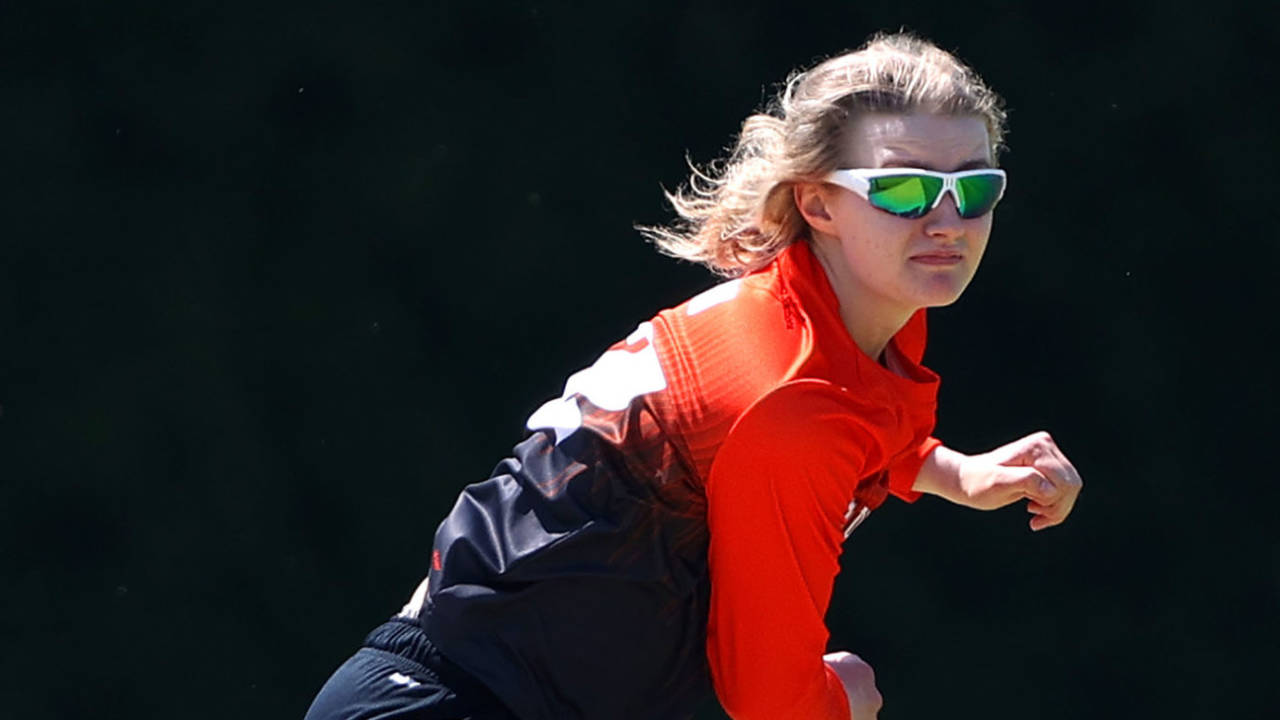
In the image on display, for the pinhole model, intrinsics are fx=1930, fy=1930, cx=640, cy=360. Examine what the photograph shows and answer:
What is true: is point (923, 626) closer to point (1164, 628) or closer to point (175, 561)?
point (1164, 628)

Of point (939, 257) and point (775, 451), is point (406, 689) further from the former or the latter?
point (939, 257)

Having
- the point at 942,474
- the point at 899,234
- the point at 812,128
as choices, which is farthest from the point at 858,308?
the point at 942,474

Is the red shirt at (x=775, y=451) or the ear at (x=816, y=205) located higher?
the ear at (x=816, y=205)

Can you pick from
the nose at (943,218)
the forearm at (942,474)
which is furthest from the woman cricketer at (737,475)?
the forearm at (942,474)

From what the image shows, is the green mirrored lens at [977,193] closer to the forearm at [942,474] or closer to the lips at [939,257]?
the lips at [939,257]

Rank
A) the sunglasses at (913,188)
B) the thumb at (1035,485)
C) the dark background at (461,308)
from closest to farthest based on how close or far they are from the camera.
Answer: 1. the sunglasses at (913,188)
2. the thumb at (1035,485)
3. the dark background at (461,308)

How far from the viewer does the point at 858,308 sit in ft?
7.16

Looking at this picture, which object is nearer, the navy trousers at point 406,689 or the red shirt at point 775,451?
the red shirt at point 775,451

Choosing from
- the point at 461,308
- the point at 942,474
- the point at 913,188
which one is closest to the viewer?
the point at 913,188

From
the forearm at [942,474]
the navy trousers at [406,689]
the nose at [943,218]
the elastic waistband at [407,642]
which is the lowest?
the forearm at [942,474]

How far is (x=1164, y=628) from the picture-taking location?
12.7 feet

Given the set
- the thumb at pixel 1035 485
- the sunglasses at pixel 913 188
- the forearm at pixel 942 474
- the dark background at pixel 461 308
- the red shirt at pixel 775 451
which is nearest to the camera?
the red shirt at pixel 775 451

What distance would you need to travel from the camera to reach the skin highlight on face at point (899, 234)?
2.15 meters

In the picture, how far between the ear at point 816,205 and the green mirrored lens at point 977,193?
0.15 metres
